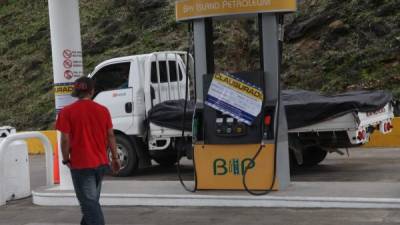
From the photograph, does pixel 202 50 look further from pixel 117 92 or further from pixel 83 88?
pixel 117 92

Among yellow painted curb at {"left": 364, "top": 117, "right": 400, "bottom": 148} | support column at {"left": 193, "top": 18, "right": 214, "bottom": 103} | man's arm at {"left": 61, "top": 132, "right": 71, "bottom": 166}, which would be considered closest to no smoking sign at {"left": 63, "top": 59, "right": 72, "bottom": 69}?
support column at {"left": 193, "top": 18, "right": 214, "bottom": 103}

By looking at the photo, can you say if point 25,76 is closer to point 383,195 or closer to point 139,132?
point 139,132

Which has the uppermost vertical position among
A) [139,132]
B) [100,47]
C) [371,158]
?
[100,47]

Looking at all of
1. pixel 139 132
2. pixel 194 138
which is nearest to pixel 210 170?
pixel 194 138

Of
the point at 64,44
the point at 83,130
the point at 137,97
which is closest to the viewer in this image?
the point at 83,130

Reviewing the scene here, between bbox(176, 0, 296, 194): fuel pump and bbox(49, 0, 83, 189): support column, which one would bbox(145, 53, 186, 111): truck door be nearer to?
bbox(49, 0, 83, 189): support column

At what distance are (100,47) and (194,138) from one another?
15.8m

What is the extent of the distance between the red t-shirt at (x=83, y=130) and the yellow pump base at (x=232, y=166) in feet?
9.13

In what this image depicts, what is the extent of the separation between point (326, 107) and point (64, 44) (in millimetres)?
4185

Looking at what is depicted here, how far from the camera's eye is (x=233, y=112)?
9.33 m

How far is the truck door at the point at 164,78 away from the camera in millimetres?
12648

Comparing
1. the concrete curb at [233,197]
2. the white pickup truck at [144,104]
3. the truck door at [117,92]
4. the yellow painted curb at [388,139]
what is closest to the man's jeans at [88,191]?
the concrete curb at [233,197]

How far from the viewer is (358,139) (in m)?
10.9

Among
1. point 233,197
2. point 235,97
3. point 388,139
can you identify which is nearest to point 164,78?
point 235,97
